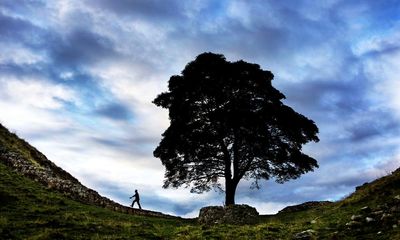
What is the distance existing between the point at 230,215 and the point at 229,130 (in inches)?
430

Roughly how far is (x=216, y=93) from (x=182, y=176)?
9602 millimetres

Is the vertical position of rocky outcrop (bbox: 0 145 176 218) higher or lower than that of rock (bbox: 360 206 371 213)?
higher

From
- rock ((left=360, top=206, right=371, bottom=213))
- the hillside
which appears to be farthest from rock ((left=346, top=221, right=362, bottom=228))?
rock ((left=360, top=206, right=371, bottom=213))

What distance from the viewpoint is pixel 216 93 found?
49.4 metres

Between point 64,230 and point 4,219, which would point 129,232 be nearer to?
point 64,230

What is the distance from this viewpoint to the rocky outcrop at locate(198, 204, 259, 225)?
128 feet

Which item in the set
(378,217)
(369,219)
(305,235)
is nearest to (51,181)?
(305,235)

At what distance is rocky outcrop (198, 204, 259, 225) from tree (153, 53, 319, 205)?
23.8 feet

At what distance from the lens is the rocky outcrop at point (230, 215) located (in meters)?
38.9

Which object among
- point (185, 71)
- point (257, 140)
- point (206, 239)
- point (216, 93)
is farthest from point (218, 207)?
point (206, 239)

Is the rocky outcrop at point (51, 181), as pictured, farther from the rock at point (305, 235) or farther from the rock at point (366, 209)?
the rock at point (366, 209)

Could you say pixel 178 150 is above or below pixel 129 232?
above

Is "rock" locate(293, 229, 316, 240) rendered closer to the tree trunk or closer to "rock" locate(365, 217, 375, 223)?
"rock" locate(365, 217, 375, 223)

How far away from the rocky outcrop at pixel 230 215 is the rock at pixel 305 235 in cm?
1790
